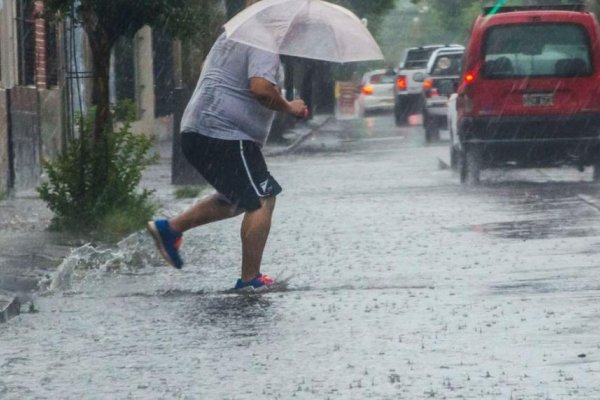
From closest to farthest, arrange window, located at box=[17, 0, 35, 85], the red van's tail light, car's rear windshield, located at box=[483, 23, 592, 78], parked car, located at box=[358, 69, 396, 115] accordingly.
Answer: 1. car's rear windshield, located at box=[483, 23, 592, 78]
2. the red van's tail light
3. window, located at box=[17, 0, 35, 85]
4. parked car, located at box=[358, 69, 396, 115]

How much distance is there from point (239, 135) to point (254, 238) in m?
0.58

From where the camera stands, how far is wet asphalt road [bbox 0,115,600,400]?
7016 millimetres

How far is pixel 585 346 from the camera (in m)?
7.66

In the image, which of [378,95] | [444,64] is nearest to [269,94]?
[444,64]

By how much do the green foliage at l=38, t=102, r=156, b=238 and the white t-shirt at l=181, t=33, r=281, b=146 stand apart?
3607 millimetres

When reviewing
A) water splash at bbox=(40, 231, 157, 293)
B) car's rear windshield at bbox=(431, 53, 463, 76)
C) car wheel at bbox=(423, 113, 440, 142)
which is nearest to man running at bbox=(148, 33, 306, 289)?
water splash at bbox=(40, 231, 157, 293)

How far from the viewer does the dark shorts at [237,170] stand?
33.0ft

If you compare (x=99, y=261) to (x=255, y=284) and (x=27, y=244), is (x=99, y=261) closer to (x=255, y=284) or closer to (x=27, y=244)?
(x=27, y=244)

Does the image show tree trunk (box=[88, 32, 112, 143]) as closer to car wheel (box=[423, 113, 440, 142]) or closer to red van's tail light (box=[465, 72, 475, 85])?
red van's tail light (box=[465, 72, 475, 85])

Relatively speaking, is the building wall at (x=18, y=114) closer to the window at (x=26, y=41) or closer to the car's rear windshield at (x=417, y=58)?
the window at (x=26, y=41)

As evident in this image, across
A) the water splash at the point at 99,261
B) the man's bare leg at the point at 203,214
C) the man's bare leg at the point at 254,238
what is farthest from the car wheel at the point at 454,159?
the man's bare leg at the point at 254,238

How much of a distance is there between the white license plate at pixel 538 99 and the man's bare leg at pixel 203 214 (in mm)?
8594

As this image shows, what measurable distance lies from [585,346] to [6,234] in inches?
278

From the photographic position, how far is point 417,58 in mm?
43281
